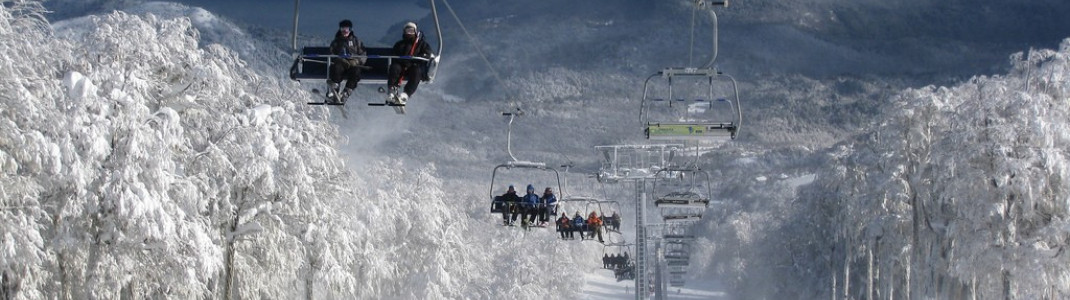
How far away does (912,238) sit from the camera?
5391 centimetres

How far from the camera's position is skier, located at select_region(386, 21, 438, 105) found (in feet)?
68.0

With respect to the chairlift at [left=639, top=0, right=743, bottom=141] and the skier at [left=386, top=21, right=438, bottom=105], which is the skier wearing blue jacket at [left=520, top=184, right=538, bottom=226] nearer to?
the chairlift at [left=639, top=0, right=743, bottom=141]

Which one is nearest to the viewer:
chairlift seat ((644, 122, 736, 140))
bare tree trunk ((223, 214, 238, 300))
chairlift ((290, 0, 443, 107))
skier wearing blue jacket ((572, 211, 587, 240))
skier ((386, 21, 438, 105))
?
chairlift ((290, 0, 443, 107))

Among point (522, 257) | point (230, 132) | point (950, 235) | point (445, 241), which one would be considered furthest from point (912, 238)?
point (522, 257)

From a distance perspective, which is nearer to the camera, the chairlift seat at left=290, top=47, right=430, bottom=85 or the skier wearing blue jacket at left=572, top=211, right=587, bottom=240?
the chairlift seat at left=290, top=47, right=430, bottom=85

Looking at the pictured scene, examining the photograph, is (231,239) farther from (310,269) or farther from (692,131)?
(692,131)

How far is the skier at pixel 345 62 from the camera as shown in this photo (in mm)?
20625

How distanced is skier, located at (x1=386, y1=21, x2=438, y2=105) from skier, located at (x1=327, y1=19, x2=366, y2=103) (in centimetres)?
46

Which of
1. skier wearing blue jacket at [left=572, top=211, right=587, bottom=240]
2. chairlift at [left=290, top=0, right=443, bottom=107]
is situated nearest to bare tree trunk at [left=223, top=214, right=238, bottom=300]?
chairlift at [left=290, top=0, right=443, bottom=107]

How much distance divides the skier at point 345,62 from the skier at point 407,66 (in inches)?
17.9

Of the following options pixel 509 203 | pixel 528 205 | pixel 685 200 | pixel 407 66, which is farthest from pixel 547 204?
pixel 407 66

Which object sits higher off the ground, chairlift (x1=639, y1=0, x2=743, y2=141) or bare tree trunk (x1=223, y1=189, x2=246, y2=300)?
chairlift (x1=639, y1=0, x2=743, y2=141)

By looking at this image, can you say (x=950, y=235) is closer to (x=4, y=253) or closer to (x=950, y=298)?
(x=950, y=298)

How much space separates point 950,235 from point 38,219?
26869 millimetres
